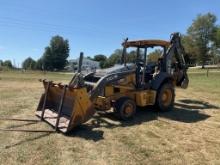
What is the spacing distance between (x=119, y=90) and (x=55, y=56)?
81308mm

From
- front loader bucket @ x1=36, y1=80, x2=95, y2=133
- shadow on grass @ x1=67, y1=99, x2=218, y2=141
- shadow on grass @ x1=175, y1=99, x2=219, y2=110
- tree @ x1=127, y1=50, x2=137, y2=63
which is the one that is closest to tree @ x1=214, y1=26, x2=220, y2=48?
shadow on grass @ x1=175, y1=99, x2=219, y2=110

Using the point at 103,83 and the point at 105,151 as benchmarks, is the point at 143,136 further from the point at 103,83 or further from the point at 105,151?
the point at 103,83

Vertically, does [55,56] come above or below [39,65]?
above

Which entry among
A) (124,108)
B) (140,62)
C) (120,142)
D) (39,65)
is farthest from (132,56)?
(39,65)

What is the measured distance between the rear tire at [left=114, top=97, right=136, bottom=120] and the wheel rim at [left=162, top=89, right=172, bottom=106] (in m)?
1.90

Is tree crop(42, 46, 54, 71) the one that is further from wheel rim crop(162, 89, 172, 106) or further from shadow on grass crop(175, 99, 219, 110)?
wheel rim crop(162, 89, 172, 106)

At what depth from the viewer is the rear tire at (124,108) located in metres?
8.88

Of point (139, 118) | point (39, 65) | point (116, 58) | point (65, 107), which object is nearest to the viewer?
point (65, 107)

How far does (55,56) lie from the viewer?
88.8 metres

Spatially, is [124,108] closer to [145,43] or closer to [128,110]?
[128,110]

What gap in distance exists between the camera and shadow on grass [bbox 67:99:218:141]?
7.68m

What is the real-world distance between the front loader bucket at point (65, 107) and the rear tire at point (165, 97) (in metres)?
3.25

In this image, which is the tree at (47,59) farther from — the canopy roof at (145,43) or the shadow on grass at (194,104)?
the canopy roof at (145,43)

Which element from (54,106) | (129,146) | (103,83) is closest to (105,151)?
(129,146)
